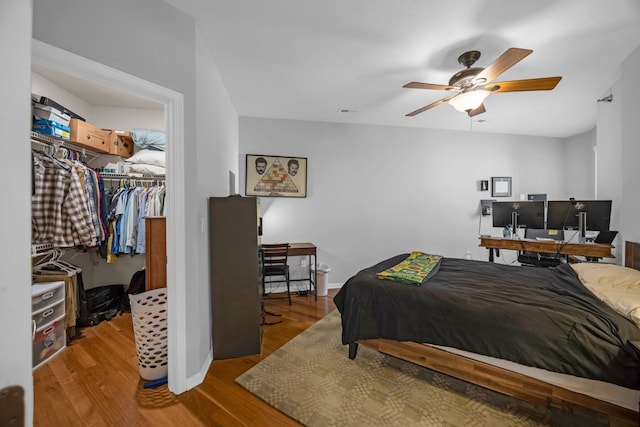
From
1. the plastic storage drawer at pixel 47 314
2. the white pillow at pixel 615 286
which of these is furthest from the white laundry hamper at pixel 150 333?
the white pillow at pixel 615 286

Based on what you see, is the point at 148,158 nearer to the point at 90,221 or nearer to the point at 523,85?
the point at 90,221

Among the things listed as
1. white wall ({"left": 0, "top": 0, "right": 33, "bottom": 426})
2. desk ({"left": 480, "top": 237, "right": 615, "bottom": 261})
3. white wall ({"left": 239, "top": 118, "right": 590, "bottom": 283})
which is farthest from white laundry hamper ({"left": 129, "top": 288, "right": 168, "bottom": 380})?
desk ({"left": 480, "top": 237, "right": 615, "bottom": 261})

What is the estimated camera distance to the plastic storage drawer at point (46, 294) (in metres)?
2.07

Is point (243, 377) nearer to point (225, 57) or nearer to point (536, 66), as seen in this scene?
point (225, 57)

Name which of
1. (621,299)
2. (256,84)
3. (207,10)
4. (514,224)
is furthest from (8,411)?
(514,224)

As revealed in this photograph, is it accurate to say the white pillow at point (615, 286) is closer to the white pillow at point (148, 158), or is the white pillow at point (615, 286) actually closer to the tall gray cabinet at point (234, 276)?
the tall gray cabinet at point (234, 276)

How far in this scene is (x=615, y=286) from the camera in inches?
65.4

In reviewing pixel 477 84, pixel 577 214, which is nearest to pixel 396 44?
pixel 477 84

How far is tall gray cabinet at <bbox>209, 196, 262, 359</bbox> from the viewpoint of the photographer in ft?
7.00

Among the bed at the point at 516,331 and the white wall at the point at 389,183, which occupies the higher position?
the white wall at the point at 389,183

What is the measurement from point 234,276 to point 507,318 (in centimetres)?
196

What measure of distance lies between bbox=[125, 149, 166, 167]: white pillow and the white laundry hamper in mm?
1770

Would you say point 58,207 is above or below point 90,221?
above

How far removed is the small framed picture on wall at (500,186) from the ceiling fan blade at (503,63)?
3008 mm
